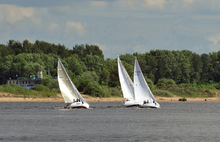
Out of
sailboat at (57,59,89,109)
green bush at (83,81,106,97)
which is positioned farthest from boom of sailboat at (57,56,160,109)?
green bush at (83,81,106,97)

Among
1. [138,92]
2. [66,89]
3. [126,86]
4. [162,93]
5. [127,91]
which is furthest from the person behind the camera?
[162,93]

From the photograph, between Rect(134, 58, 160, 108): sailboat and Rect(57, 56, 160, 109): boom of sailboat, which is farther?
Rect(134, 58, 160, 108): sailboat

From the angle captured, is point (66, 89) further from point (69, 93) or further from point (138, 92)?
point (138, 92)

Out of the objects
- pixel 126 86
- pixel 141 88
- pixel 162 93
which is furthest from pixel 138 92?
pixel 162 93

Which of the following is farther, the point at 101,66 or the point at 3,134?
the point at 101,66

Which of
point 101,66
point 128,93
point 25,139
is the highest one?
point 101,66

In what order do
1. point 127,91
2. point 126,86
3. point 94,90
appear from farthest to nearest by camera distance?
point 94,90
point 126,86
point 127,91

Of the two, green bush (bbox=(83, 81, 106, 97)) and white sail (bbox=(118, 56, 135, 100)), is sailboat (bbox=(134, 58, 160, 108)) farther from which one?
green bush (bbox=(83, 81, 106, 97))

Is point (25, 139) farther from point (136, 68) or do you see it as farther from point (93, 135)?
point (136, 68)

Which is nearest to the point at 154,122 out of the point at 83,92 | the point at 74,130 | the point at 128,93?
the point at 74,130

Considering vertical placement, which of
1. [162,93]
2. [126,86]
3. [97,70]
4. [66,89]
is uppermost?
[97,70]

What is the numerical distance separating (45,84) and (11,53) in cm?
5262

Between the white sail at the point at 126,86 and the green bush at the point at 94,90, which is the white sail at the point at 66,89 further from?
the green bush at the point at 94,90

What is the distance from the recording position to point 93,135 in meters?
47.4
